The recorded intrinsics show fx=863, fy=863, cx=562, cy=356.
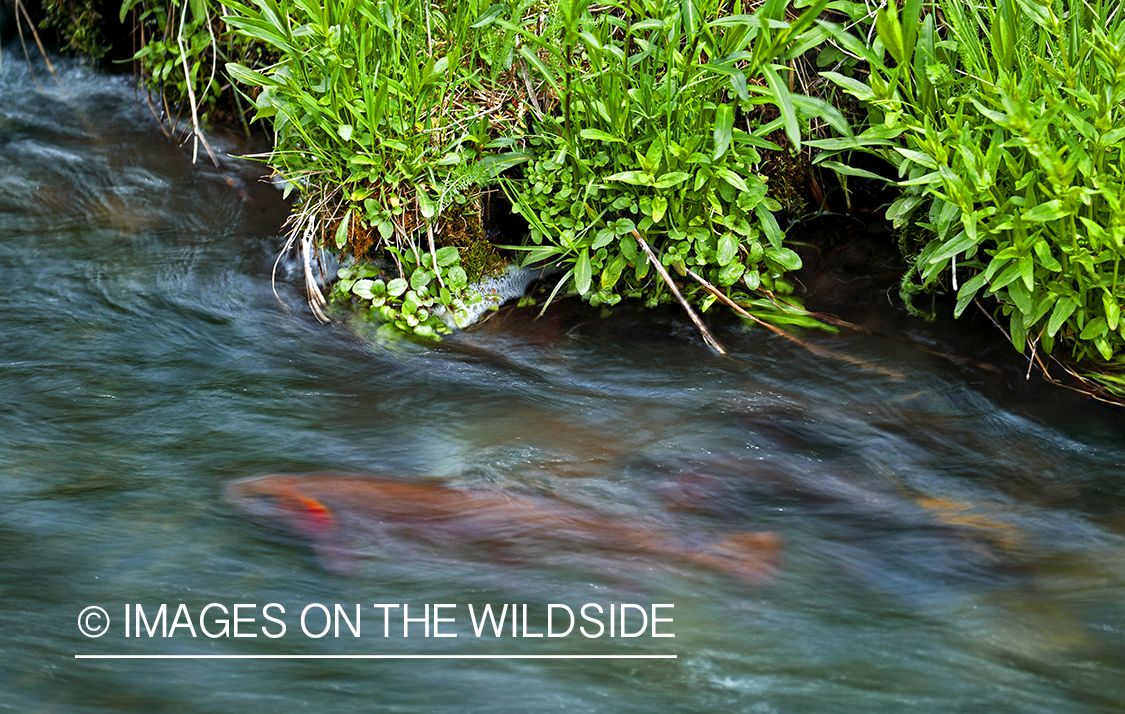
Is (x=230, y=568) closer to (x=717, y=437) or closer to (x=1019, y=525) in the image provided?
(x=717, y=437)

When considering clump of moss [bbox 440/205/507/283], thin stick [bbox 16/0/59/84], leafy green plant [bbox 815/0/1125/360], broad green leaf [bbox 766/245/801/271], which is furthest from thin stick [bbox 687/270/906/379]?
thin stick [bbox 16/0/59/84]

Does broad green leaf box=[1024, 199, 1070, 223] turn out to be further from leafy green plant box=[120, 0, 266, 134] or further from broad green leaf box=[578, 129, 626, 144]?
leafy green plant box=[120, 0, 266, 134]

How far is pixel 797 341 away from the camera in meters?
3.05

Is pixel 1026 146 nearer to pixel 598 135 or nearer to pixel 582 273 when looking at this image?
pixel 598 135

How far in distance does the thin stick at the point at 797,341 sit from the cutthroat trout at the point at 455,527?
0.93m

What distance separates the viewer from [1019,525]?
89.8 inches

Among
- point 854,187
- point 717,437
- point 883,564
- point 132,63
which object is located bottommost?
point 883,564

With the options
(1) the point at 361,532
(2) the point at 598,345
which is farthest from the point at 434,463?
(2) the point at 598,345

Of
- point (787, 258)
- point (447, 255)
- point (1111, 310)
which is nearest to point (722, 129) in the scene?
point (787, 258)

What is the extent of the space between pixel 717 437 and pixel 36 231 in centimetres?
303

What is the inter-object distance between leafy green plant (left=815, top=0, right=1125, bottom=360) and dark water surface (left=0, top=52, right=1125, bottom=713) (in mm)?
395

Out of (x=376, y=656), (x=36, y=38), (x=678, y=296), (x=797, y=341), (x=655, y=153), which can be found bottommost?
(x=376, y=656)

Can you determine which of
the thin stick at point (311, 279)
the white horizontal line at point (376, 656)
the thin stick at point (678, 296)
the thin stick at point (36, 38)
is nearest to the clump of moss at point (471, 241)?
the thin stick at point (311, 279)

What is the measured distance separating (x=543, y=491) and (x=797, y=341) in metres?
1.18
